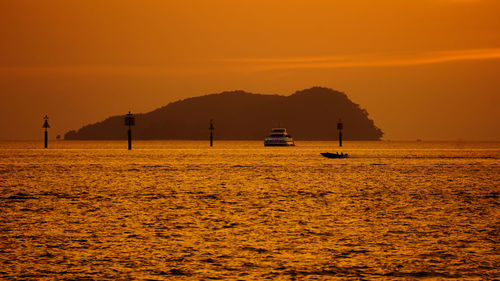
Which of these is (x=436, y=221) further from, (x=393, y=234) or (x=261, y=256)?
(x=261, y=256)

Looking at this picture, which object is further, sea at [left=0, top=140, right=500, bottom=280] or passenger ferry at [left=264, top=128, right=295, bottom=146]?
passenger ferry at [left=264, top=128, right=295, bottom=146]

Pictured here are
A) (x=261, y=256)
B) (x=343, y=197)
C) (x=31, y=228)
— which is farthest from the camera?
(x=343, y=197)

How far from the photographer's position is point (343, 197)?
24625 millimetres

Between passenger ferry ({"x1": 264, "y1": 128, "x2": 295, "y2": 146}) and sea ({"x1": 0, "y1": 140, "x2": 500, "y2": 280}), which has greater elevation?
passenger ferry ({"x1": 264, "y1": 128, "x2": 295, "y2": 146})

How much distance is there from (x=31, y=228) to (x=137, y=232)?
2.64 meters

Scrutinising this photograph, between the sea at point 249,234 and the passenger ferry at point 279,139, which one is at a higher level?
the passenger ferry at point 279,139

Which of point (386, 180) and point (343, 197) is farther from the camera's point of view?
Result: point (386, 180)

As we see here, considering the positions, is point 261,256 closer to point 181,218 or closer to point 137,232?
point 137,232

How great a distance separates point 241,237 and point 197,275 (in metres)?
3.93

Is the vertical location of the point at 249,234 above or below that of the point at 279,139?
below

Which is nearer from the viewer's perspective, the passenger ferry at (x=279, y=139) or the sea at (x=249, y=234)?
the sea at (x=249, y=234)

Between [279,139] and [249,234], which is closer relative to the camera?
[249,234]

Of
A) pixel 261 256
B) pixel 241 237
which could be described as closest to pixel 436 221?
pixel 241 237

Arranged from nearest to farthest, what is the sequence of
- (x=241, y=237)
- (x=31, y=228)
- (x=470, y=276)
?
(x=470, y=276), (x=241, y=237), (x=31, y=228)
